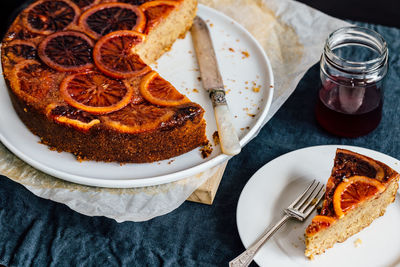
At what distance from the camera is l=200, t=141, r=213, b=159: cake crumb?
3.04 metres

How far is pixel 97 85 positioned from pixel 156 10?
2.92 ft

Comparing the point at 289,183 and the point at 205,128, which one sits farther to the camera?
the point at 205,128

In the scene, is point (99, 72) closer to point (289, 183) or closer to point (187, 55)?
point (187, 55)

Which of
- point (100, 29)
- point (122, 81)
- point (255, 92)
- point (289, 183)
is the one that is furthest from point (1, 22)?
point (289, 183)

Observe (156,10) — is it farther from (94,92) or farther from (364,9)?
(364,9)

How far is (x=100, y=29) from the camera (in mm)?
3473

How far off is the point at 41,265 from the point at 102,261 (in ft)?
1.09

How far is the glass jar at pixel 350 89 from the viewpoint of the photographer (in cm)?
310

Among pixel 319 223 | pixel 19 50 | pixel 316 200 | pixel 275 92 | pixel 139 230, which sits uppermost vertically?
pixel 19 50

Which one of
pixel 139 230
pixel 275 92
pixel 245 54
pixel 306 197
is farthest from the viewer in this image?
pixel 245 54

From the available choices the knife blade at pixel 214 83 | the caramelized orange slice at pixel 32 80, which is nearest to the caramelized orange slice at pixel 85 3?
the caramelized orange slice at pixel 32 80

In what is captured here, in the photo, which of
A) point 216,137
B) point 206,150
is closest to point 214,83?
point 216,137

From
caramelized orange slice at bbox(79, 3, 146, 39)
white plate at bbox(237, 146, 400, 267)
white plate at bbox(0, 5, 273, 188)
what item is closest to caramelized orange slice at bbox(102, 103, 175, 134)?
white plate at bbox(0, 5, 273, 188)

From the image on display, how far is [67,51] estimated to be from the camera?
328 cm
